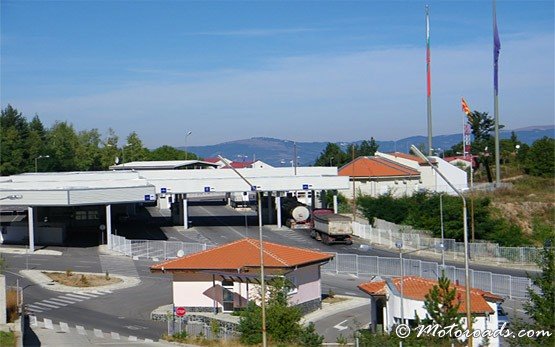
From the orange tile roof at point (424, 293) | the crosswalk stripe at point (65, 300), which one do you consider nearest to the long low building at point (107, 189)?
the crosswalk stripe at point (65, 300)

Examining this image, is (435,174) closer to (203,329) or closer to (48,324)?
(203,329)

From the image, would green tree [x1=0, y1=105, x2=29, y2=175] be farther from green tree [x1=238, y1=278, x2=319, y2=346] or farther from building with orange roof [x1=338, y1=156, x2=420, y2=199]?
green tree [x1=238, y1=278, x2=319, y2=346]

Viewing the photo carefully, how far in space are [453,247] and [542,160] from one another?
1483 inches

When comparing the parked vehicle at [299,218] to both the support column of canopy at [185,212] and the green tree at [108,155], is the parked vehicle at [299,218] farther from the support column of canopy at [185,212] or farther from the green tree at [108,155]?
the green tree at [108,155]

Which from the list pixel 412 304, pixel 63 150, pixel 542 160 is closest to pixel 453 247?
pixel 412 304

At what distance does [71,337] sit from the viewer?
107 feet

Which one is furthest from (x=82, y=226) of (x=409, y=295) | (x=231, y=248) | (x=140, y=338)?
(x=409, y=295)

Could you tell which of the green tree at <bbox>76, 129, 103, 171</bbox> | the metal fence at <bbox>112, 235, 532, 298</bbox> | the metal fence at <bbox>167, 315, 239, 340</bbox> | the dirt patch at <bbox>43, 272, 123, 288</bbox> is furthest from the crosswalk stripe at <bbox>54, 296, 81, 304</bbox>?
the green tree at <bbox>76, 129, 103, 171</bbox>

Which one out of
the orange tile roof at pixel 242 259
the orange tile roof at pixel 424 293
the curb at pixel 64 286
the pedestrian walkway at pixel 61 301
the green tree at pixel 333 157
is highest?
the green tree at pixel 333 157

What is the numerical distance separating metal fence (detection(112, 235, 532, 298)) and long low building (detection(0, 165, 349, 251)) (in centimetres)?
314

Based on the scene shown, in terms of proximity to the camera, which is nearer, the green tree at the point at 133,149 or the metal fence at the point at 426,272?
the metal fence at the point at 426,272

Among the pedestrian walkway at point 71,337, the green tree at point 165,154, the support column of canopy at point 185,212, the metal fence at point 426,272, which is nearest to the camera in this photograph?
the pedestrian walkway at point 71,337

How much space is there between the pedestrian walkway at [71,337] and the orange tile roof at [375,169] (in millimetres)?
57280

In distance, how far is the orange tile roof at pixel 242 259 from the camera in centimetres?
3856
